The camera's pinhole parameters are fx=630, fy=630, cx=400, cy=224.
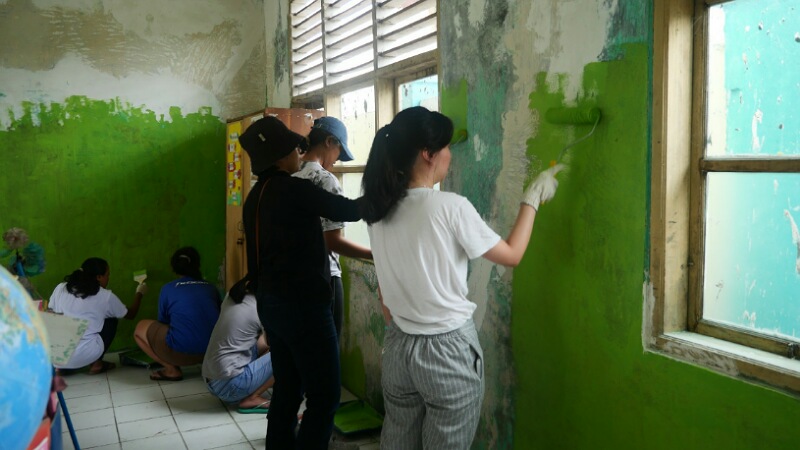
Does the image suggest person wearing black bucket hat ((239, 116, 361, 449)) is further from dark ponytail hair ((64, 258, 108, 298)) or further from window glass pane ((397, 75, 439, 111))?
dark ponytail hair ((64, 258, 108, 298))

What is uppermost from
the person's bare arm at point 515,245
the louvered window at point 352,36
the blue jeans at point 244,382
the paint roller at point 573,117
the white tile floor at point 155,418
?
Result: the louvered window at point 352,36

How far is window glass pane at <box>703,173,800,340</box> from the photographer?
143 centimetres

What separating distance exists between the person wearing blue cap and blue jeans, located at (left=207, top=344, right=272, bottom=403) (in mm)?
859

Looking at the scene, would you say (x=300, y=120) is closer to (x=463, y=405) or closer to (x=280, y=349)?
(x=280, y=349)

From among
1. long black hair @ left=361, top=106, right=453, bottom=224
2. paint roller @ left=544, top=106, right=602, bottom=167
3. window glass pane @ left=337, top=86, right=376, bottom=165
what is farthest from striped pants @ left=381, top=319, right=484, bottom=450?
window glass pane @ left=337, top=86, right=376, bottom=165

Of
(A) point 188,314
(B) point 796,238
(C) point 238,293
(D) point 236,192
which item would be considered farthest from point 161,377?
(B) point 796,238

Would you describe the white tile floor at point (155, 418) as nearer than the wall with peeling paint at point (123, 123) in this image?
Yes

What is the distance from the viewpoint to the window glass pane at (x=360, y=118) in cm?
348

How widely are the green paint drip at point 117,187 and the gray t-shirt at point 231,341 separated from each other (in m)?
1.70

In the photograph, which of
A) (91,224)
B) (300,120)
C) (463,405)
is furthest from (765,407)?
(91,224)

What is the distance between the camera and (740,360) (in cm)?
142

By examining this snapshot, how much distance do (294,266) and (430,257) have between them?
2.25 feet

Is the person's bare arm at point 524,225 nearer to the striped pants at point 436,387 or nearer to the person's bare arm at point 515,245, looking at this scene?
the person's bare arm at point 515,245

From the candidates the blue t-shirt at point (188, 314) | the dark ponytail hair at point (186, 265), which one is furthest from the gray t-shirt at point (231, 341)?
the dark ponytail hair at point (186, 265)
